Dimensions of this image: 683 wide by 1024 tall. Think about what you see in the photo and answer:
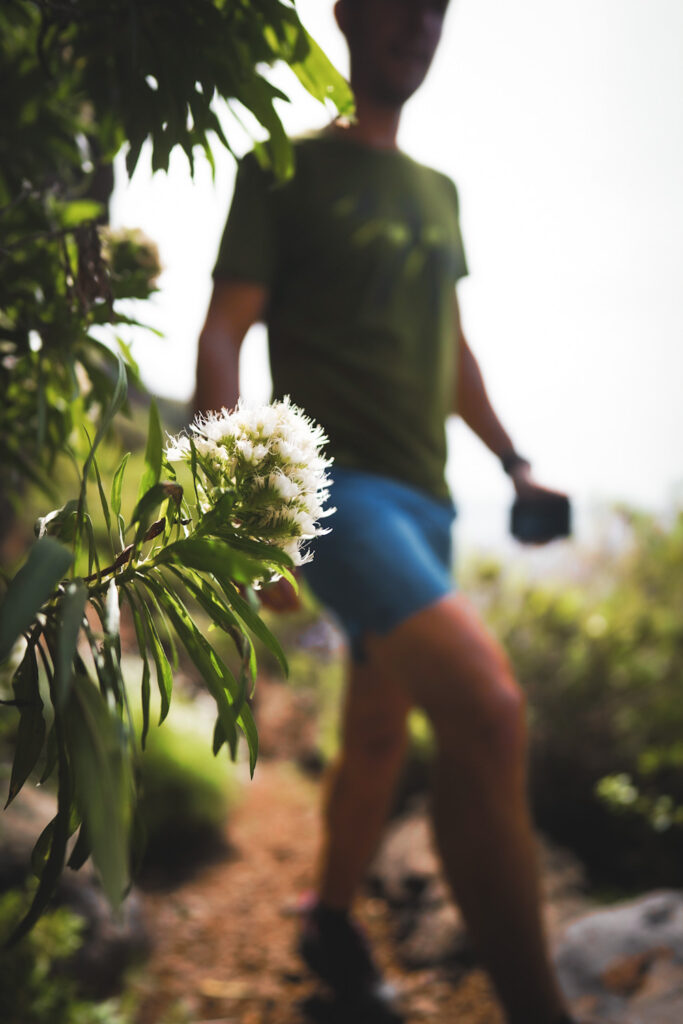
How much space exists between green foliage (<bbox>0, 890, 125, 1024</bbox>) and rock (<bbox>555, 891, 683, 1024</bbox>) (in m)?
1.16

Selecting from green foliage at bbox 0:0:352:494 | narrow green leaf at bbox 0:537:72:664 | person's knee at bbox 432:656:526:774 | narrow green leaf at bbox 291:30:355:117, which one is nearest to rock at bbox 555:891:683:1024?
person's knee at bbox 432:656:526:774

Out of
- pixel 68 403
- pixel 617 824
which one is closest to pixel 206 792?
pixel 617 824

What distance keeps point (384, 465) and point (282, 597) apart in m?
0.66

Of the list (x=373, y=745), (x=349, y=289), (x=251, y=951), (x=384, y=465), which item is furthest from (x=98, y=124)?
(x=251, y=951)

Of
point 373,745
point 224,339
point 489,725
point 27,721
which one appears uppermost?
point 224,339

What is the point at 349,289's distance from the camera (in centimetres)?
161

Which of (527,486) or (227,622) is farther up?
(527,486)

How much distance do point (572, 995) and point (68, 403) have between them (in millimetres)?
1859

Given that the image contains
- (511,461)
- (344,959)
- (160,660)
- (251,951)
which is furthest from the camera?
(251,951)

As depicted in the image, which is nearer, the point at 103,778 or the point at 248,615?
the point at 103,778

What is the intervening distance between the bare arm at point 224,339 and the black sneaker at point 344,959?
1575mm

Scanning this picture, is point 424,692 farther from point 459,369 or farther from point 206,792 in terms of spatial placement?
point 206,792

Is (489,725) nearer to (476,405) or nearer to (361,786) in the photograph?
(361,786)

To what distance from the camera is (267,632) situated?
67cm
